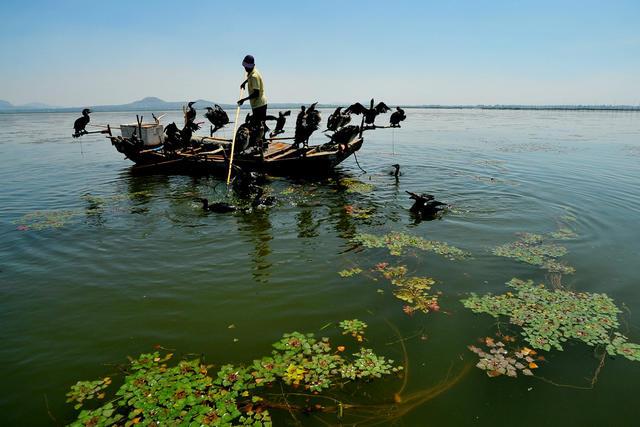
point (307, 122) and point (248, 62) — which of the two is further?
point (307, 122)

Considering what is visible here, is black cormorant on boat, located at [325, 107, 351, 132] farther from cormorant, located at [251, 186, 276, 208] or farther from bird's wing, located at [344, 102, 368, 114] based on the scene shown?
cormorant, located at [251, 186, 276, 208]

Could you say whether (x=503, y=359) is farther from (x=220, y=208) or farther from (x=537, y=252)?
(x=220, y=208)

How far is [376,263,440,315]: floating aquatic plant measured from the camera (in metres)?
6.25

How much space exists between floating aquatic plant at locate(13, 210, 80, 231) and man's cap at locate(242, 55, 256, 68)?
765 centimetres

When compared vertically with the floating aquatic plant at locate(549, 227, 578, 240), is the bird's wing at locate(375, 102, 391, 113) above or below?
above

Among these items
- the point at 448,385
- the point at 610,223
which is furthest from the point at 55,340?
the point at 610,223

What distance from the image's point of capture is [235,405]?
167 inches

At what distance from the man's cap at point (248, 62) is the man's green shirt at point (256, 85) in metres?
0.22

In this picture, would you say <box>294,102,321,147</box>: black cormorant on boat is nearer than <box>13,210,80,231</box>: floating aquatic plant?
No

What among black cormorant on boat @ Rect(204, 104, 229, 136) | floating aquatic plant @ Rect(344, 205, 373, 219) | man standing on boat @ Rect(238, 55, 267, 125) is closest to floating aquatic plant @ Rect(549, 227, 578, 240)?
floating aquatic plant @ Rect(344, 205, 373, 219)

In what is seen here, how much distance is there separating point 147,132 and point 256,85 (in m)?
8.82

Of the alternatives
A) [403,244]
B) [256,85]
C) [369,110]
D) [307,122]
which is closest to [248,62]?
[256,85]

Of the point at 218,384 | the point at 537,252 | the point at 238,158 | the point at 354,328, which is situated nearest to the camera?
the point at 218,384

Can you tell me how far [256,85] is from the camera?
13.9m
